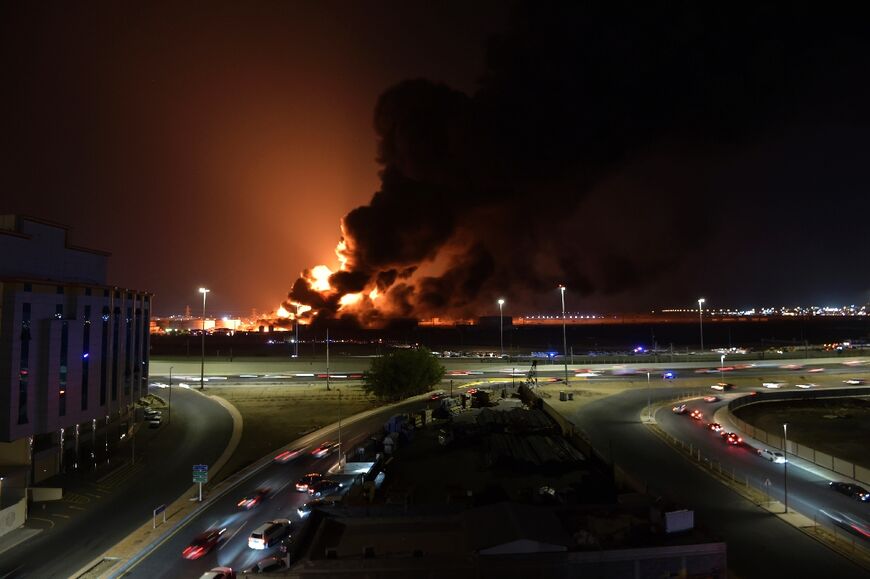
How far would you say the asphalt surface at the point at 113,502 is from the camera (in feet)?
57.2

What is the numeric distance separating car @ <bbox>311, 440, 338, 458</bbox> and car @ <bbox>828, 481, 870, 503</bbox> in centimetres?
2495

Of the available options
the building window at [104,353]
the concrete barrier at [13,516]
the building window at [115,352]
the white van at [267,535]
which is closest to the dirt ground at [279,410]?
the concrete barrier at [13,516]

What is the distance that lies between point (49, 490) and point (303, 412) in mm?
19316

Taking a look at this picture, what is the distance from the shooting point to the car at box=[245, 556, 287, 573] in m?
14.1

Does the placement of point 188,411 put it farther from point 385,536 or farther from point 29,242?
point 385,536

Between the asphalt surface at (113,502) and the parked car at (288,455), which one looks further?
the parked car at (288,455)

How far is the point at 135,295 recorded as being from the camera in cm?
3544

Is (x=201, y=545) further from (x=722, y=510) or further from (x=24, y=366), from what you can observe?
(x=722, y=510)

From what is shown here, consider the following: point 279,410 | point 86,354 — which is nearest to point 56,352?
point 86,354

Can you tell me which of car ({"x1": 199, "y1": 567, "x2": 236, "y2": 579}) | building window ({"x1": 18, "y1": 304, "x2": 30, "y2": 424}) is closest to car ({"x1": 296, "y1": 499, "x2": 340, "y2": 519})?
car ({"x1": 199, "y1": 567, "x2": 236, "y2": 579})

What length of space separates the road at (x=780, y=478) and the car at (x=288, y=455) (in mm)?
22888

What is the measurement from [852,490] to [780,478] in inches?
118

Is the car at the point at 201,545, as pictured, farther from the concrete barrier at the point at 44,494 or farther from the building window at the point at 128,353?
the building window at the point at 128,353

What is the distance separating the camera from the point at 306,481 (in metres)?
23.3
